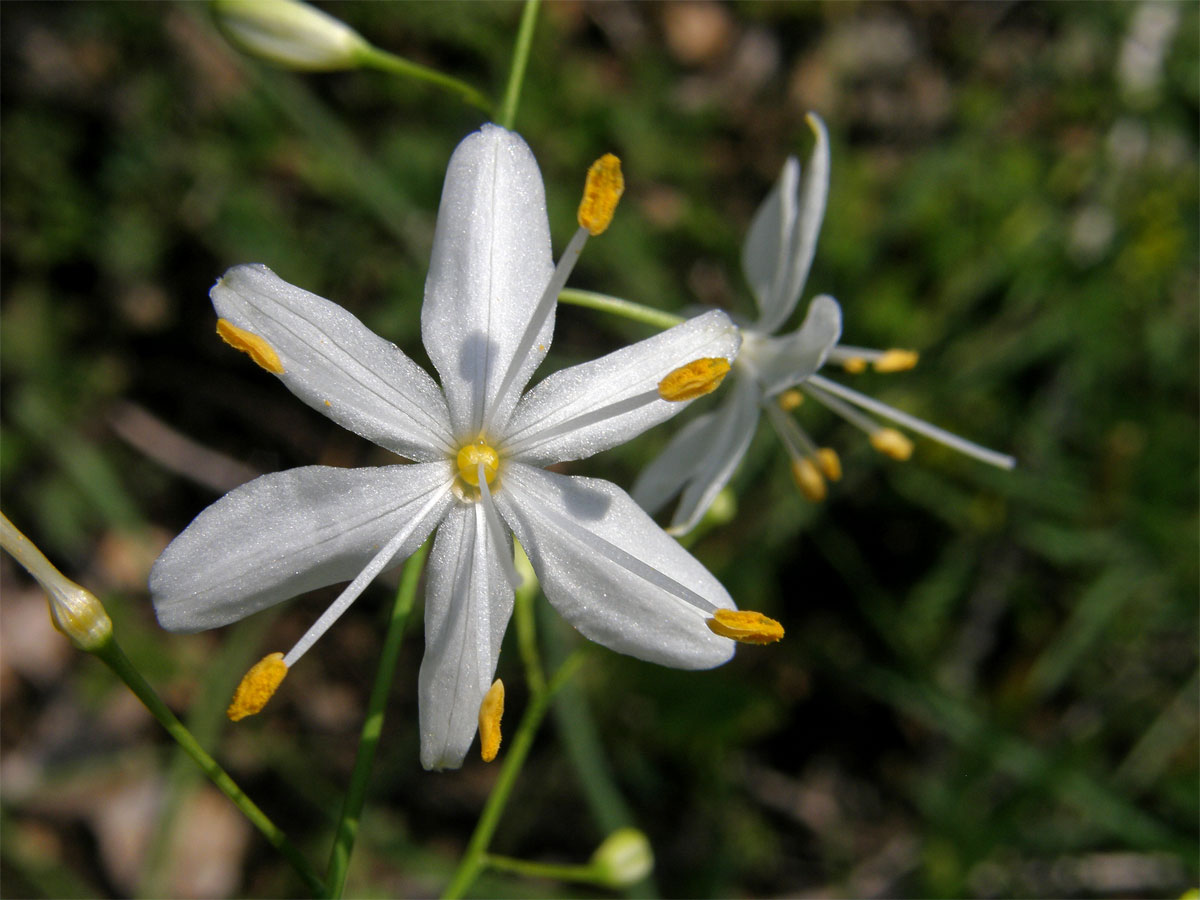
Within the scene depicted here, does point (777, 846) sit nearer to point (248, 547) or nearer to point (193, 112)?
point (248, 547)

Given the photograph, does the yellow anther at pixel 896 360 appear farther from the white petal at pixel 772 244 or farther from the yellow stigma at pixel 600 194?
the yellow stigma at pixel 600 194

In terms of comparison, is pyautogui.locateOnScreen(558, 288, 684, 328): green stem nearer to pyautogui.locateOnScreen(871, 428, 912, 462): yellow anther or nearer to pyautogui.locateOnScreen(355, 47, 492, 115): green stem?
pyautogui.locateOnScreen(355, 47, 492, 115): green stem

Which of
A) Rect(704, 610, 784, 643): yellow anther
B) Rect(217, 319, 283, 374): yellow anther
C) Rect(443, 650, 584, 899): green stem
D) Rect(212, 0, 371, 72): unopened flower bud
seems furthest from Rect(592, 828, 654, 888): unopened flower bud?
Rect(212, 0, 371, 72): unopened flower bud

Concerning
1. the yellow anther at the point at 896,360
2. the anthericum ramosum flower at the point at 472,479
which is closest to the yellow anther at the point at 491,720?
the anthericum ramosum flower at the point at 472,479

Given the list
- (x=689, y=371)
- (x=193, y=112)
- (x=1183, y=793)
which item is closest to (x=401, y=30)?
(x=193, y=112)

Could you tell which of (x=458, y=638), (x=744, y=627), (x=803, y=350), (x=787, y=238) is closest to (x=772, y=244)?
(x=787, y=238)

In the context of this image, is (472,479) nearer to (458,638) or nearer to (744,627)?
(458,638)
